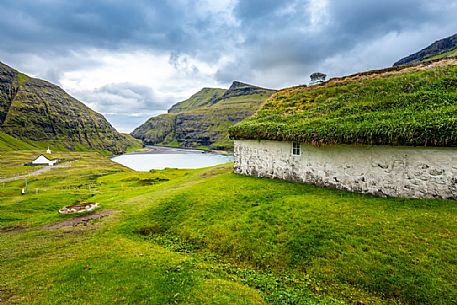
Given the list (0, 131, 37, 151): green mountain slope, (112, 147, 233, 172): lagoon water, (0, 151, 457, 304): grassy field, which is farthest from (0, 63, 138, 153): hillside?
(0, 151, 457, 304): grassy field

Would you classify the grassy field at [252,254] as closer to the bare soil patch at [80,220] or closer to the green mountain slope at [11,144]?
the bare soil patch at [80,220]

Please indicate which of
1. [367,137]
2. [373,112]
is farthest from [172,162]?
[367,137]

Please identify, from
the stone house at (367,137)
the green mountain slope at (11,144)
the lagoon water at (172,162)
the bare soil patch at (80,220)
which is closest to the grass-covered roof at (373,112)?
the stone house at (367,137)

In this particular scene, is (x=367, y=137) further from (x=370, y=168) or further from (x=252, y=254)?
(x=252, y=254)

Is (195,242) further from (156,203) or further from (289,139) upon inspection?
(289,139)

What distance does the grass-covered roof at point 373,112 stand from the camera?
527 inches

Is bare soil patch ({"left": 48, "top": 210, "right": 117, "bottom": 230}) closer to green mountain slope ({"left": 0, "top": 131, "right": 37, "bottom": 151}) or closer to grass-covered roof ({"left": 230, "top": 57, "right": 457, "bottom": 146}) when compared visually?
grass-covered roof ({"left": 230, "top": 57, "right": 457, "bottom": 146})

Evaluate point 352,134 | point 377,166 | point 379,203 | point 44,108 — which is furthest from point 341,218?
point 44,108

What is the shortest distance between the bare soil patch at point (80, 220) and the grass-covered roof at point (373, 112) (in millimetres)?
12982

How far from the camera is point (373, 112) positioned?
16578mm

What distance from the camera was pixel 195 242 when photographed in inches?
547

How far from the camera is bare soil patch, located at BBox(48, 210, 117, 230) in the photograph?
1745 centimetres

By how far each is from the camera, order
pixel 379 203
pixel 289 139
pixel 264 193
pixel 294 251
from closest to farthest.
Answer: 1. pixel 294 251
2. pixel 379 203
3. pixel 264 193
4. pixel 289 139

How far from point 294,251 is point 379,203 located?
593cm
